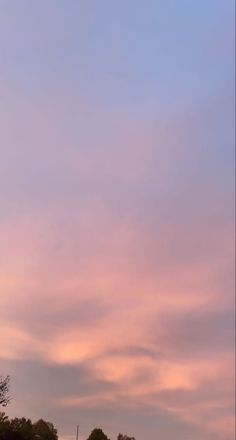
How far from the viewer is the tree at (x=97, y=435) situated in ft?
399

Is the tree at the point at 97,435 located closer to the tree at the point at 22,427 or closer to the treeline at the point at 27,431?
the treeline at the point at 27,431

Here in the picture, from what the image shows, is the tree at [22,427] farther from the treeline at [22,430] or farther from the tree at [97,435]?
the tree at [97,435]

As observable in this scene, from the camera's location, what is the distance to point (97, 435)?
400ft

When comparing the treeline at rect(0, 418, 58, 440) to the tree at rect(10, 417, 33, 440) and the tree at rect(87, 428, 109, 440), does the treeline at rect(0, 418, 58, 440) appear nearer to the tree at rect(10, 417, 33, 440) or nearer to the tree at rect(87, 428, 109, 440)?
the tree at rect(10, 417, 33, 440)

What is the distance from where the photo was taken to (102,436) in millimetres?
122062

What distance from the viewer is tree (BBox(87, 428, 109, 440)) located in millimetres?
121500

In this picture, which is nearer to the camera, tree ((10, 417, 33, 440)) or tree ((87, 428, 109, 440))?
tree ((10, 417, 33, 440))

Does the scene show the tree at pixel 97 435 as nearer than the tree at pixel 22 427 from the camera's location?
No

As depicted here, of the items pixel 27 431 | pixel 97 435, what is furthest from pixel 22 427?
pixel 97 435

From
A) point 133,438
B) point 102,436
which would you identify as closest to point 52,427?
point 102,436

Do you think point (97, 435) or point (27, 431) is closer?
point (27, 431)

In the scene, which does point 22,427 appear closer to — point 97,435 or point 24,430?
point 24,430

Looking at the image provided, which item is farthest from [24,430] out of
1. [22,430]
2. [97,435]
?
[97,435]

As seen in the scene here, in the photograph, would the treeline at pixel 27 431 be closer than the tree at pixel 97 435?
Yes
